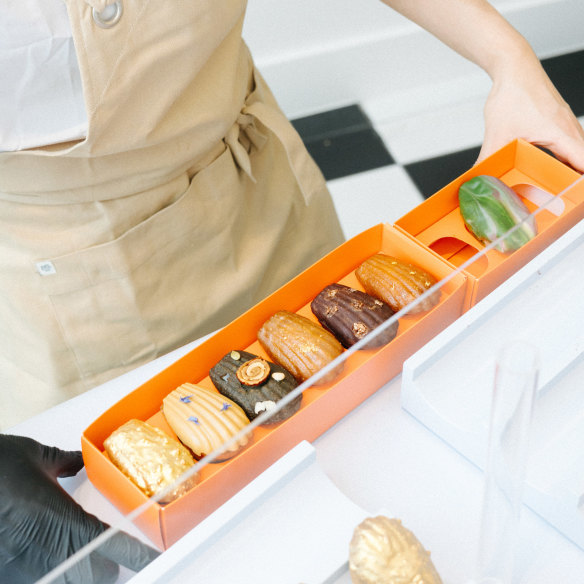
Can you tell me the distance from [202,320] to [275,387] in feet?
1.02

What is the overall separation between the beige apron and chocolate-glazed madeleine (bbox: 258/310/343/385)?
0.20 meters

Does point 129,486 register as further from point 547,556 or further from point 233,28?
point 233,28

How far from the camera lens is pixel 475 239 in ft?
2.02

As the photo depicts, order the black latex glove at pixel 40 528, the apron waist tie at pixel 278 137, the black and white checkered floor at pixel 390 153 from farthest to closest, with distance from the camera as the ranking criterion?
the black and white checkered floor at pixel 390 153, the apron waist tie at pixel 278 137, the black latex glove at pixel 40 528

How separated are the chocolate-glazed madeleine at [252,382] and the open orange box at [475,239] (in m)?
0.15

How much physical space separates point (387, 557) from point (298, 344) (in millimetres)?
169

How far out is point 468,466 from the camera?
19.3 inches

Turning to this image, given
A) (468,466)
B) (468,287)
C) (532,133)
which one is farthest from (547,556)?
(532,133)

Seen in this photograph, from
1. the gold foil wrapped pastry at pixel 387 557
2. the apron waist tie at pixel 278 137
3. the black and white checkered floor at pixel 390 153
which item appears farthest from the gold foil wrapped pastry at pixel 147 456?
the black and white checkered floor at pixel 390 153

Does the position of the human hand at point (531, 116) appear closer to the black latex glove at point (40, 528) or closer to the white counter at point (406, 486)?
Result: the white counter at point (406, 486)

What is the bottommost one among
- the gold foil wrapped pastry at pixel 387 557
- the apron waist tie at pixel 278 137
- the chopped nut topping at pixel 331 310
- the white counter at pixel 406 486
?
the white counter at pixel 406 486

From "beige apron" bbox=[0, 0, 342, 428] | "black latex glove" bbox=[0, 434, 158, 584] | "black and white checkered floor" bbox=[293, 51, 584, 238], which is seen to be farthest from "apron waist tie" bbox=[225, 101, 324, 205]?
"black and white checkered floor" bbox=[293, 51, 584, 238]

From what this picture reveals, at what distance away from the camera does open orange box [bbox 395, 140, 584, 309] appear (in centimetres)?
54

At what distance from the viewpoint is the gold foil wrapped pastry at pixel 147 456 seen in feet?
1.48
